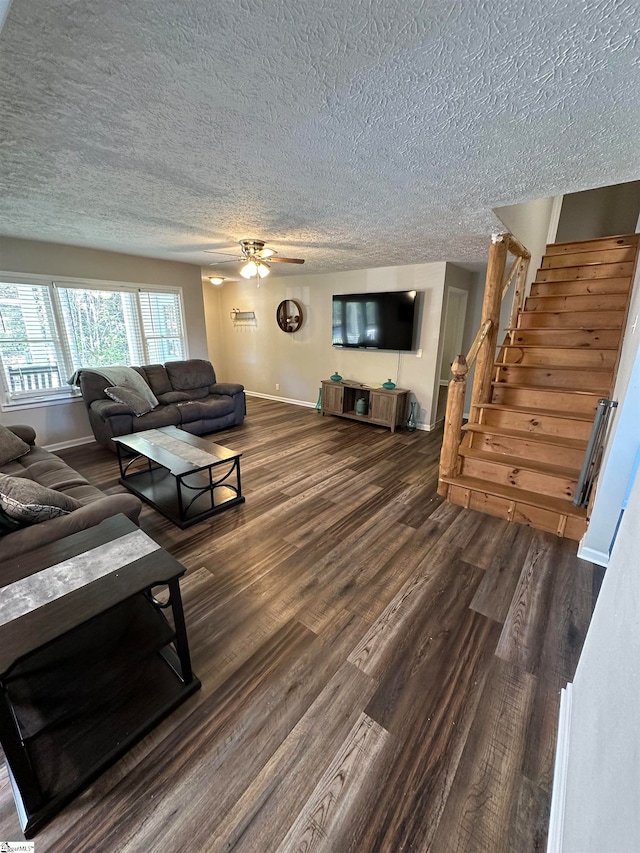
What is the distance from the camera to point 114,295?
15.0ft

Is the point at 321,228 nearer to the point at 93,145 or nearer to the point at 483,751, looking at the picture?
the point at 93,145

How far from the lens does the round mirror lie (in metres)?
6.20

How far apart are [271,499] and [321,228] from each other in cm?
248

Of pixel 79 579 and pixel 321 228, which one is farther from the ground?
pixel 321 228

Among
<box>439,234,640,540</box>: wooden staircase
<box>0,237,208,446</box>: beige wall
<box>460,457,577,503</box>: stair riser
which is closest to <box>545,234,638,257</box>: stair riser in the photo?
<box>439,234,640,540</box>: wooden staircase

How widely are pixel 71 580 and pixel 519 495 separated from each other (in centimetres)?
289

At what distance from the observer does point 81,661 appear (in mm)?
1370

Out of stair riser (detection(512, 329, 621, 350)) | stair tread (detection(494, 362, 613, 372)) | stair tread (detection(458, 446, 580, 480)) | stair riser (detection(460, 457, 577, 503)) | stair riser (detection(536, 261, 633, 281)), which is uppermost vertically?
stair riser (detection(536, 261, 633, 281))

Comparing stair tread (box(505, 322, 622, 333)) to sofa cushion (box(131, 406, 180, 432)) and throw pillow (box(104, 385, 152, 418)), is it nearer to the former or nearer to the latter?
sofa cushion (box(131, 406, 180, 432))

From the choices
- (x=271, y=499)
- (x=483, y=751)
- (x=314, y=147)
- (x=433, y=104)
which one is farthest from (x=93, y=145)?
(x=483, y=751)

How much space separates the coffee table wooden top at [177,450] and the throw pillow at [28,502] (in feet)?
3.11

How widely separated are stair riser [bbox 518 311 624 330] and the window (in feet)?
15.7

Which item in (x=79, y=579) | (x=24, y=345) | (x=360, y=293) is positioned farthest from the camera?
(x=360, y=293)

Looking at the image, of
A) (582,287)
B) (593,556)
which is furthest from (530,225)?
(593,556)
